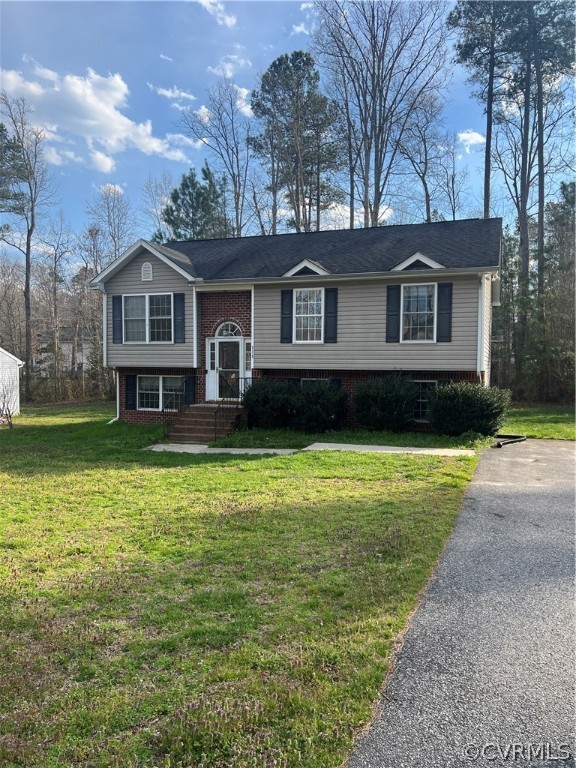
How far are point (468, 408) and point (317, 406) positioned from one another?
385cm

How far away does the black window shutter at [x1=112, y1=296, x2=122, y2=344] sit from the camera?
52.5 ft

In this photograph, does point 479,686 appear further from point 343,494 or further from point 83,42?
point 83,42

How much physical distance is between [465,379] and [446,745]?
12.0 metres

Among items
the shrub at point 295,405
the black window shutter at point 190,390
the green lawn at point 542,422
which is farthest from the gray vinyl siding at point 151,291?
the green lawn at point 542,422

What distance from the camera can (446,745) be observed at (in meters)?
2.37

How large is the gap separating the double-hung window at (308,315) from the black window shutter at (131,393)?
5.92 metres

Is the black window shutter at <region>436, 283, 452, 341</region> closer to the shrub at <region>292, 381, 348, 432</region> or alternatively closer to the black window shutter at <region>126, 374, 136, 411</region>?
the shrub at <region>292, 381, 348, 432</region>

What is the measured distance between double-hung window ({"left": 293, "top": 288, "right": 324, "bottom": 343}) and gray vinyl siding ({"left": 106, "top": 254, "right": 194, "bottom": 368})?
327 centimetres

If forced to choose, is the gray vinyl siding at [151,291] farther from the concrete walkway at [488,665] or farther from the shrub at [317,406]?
the concrete walkway at [488,665]

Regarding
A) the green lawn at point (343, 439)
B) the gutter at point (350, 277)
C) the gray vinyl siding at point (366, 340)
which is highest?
the gutter at point (350, 277)

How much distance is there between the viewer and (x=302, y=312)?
14.7 m

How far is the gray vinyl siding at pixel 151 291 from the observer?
15328 mm

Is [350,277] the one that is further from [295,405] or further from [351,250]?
[295,405]

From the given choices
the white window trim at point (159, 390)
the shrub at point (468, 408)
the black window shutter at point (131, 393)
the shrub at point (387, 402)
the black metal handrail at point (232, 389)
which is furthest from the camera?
the black window shutter at point (131, 393)
